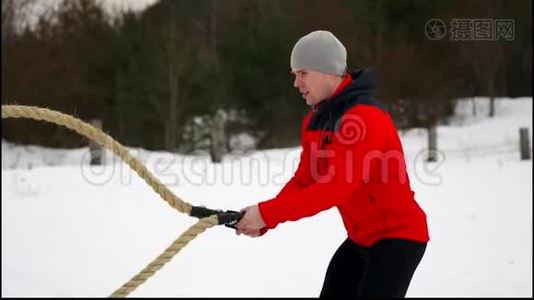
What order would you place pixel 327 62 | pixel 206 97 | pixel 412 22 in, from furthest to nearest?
pixel 206 97
pixel 412 22
pixel 327 62

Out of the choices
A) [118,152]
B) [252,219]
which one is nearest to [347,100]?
[252,219]

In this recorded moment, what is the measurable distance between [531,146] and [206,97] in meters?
3.42

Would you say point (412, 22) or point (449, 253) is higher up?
point (412, 22)

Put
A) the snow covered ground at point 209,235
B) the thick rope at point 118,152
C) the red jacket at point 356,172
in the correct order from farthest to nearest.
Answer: the snow covered ground at point 209,235, the red jacket at point 356,172, the thick rope at point 118,152

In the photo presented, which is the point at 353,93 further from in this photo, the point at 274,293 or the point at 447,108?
the point at 274,293

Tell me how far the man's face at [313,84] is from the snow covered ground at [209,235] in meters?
0.94

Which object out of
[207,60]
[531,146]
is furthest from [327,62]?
[531,146]

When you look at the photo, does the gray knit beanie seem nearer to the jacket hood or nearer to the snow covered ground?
the jacket hood

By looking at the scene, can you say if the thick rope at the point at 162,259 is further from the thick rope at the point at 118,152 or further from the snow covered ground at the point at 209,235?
the snow covered ground at the point at 209,235

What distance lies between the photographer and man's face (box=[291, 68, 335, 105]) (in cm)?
74

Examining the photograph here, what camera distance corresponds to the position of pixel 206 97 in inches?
85.4

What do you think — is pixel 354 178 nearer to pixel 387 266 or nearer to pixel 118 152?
pixel 387 266

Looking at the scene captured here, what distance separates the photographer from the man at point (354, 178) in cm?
73

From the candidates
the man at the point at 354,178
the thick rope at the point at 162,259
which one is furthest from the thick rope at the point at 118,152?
the man at the point at 354,178
